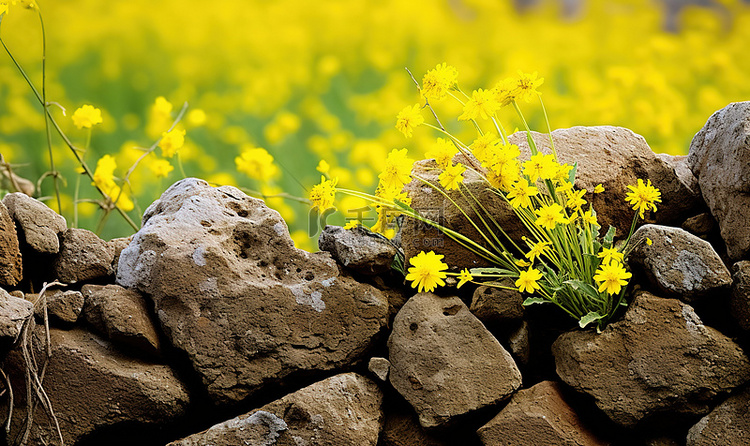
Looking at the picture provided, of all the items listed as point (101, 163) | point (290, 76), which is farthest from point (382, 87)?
point (101, 163)

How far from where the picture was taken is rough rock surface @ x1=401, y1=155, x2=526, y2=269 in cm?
169

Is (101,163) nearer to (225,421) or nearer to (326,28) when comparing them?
(225,421)

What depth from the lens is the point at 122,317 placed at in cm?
146

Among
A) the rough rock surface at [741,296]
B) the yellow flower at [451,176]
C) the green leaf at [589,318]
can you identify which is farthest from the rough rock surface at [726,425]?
the yellow flower at [451,176]

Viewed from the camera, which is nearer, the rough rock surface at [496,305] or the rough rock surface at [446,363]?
the rough rock surface at [446,363]

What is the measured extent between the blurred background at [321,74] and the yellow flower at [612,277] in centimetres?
161

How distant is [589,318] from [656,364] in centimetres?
17

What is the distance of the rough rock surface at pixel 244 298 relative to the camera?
1497 mm

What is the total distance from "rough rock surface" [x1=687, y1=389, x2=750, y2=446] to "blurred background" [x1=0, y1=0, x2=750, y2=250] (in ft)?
5.89

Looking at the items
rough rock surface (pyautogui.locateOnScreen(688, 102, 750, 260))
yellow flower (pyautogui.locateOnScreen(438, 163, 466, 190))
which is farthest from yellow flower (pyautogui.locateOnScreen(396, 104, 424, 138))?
rough rock surface (pyautogui.locateOnScreen(688, 102, 750, 260))

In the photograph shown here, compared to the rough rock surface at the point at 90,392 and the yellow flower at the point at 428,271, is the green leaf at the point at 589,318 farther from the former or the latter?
the rough rock surface at the point at 90,392

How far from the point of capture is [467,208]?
1.69m

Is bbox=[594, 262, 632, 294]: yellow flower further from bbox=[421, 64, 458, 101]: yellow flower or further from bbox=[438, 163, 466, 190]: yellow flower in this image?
bbox=[421, 64, 458, 101]: yellow flower

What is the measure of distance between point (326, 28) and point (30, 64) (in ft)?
5.43
